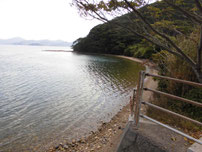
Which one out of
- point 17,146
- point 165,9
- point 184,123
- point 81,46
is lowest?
point 17,146

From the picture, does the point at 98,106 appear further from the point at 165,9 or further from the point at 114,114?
the point at 165,9

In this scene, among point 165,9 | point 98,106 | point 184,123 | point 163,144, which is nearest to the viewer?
point 163,144

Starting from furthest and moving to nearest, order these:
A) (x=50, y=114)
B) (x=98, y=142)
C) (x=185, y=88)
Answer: (x=50, y=114) → (x=185, y=88) → (x=98, y=142)

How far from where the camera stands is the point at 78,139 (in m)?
5.53

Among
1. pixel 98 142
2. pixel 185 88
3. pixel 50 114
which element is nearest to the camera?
pixel 98 142

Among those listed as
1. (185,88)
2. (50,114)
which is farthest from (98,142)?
(185,88)

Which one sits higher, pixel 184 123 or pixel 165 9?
pixel 165 9

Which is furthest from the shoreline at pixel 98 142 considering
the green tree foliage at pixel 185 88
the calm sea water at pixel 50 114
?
the green tree foliage at pixel 185 88

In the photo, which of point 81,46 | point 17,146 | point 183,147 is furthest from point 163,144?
point 81,46

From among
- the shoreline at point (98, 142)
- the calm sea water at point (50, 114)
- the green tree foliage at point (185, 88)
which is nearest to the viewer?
the shoreline at point (98, 142)

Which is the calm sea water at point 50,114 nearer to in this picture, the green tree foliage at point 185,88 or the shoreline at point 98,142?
the shoreline at point 98,142

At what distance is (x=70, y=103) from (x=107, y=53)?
59542mm

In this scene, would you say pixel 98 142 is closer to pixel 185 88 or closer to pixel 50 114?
pixel 50 114

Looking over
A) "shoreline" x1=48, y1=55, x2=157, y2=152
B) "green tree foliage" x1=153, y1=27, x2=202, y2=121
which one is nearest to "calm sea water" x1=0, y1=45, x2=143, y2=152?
"shoreline" x1=48, y1=55, x2=157, y2=152
